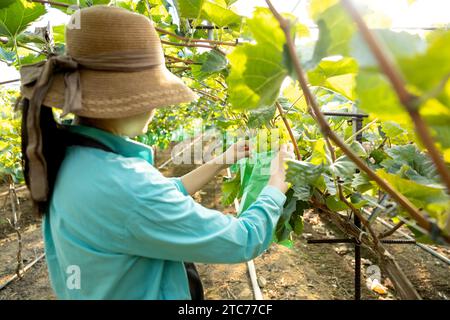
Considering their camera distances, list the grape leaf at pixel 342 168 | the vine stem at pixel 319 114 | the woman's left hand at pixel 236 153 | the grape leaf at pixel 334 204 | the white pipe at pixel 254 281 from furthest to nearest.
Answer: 1. the white pipe at pixel 254 281
2. the woman's left hand at pixel 236 153
3. the grape leaf at pixel 334 204
4. the grape leaf at pixel 342 168
5. the vine stem at pixel 319 114

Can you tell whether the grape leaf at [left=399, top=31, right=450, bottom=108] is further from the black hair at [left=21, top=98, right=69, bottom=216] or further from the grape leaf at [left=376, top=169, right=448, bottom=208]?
the black hair at [left=21, top=98, right=69, bottom=216]

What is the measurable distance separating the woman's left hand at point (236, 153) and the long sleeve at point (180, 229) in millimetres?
481

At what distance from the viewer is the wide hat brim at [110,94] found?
2.90ft

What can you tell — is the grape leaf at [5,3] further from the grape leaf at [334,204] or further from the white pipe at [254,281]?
the white pipe at [254,281]

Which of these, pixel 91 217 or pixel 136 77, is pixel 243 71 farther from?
pixel 91 217

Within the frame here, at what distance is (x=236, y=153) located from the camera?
1.44m

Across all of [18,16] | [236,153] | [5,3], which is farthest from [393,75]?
[18,16]

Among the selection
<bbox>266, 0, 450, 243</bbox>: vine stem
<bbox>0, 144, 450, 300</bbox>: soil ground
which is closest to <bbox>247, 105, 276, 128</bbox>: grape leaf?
<bbox>266, 0, 450, 243</bbox>: vine stem

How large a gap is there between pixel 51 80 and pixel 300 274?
3.46 meters

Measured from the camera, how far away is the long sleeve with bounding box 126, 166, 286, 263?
0.84 metres

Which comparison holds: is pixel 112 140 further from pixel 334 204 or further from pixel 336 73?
pixel 334 204

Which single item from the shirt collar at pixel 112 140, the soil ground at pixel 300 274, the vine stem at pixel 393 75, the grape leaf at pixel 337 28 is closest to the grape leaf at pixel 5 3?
the shirt collar at pixel 112 140

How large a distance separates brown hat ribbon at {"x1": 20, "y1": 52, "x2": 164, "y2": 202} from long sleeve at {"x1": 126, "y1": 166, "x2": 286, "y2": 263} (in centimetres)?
28
